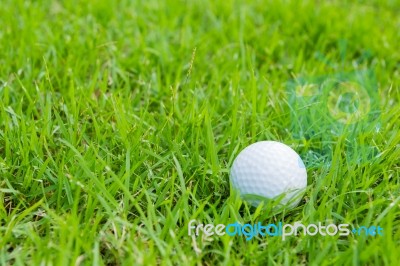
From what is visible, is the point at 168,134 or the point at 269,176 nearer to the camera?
the point at 269,176

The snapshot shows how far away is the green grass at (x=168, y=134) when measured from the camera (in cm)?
156

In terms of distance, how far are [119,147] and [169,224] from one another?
444mm

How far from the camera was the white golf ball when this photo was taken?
5.57 feet

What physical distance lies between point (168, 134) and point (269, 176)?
0.43 m

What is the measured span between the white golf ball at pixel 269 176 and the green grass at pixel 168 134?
6cm

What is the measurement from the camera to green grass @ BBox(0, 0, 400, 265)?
156 cm

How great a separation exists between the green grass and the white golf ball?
59 millimetres

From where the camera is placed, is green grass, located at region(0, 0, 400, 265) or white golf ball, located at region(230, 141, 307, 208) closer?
green grass, located at region(0, 0, 400, 265)

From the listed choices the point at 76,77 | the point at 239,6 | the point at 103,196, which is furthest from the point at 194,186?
the point at 239,6

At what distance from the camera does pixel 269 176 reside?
172cm

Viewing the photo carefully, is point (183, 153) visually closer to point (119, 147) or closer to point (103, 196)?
point (119, 147)

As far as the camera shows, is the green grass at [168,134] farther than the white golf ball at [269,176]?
No

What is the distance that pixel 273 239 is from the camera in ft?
5.19

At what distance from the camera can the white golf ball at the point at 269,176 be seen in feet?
5.57
